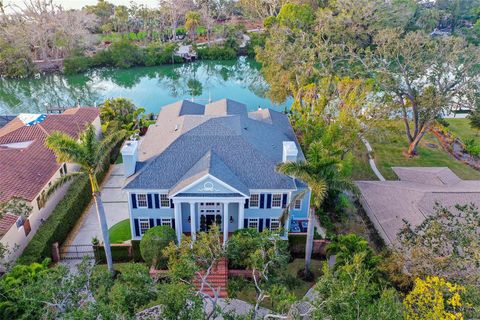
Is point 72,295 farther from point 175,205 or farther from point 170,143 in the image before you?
point 170,143

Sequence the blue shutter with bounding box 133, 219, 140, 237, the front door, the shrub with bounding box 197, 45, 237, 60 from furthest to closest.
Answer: the shrub with bounding box 197, 45, 237, 60 < the front door < the blue shutter with bounding box 133, 219, 140, 237

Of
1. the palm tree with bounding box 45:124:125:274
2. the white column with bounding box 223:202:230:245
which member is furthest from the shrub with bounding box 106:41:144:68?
the palm tree with bounding box 45:124:125:274

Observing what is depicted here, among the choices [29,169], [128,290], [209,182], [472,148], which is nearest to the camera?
[128,290]

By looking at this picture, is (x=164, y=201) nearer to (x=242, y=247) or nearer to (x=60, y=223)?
(x=60, y=223)

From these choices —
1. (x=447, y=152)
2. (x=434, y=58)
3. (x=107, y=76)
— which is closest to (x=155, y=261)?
(x=434, y=58)

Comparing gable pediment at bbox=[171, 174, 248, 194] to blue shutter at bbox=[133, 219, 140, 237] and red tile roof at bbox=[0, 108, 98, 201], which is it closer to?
blue shutter at bbox=[133, 219, 140, 237]

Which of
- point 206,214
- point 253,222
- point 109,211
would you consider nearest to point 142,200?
point 206,214

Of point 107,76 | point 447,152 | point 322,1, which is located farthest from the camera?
point 322,1
